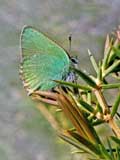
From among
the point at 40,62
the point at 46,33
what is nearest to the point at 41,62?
the point at 40,62

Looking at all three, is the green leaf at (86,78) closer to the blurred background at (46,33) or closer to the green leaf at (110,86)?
the green leaf at (110,86)

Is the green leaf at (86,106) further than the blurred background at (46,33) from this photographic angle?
No

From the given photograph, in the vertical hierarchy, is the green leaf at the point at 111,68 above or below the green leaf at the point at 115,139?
above

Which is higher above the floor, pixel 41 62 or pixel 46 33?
pixel 46 33

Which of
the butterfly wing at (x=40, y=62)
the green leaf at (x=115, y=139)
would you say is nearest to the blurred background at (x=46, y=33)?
the butterfly wing at (x=40, y=62)

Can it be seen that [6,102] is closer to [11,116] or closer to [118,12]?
[11,116]

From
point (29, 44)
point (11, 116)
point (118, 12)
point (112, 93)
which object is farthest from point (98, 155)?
point (118, 12)

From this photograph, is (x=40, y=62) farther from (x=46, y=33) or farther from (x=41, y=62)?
(x=46, y=33)

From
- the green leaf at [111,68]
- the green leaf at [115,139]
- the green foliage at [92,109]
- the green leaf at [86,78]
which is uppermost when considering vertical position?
the green leaf at [111,68]
